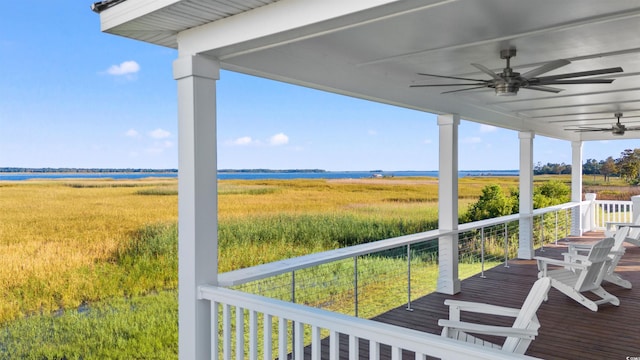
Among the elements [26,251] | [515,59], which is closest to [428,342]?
[515,59]

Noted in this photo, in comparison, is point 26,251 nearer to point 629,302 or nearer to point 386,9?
point 386,9

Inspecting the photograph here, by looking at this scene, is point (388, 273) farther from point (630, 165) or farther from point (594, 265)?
point (630, 165)

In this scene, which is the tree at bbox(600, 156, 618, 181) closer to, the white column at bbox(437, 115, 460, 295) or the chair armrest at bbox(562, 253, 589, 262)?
the chair armrest at bbox(562, 253, 589, 262)

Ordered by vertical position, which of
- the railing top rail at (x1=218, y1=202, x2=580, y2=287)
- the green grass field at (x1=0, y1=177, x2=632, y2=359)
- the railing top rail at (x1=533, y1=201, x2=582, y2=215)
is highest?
the railing top rail at (x1=218, y1=202, x2=580, y2=287)

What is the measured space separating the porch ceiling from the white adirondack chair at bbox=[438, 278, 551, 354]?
1.74 m

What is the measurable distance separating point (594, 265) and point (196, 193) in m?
4.55

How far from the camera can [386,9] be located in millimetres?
2254

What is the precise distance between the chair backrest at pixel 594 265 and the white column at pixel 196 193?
424 cm

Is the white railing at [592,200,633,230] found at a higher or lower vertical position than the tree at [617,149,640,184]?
lower

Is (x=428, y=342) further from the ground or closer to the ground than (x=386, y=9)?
closer to the ground

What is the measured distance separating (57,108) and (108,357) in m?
5.36

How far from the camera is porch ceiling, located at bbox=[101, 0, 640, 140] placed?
257 centimetres

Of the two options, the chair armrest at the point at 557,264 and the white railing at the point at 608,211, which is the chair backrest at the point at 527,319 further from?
the white railing at the point at 608,211

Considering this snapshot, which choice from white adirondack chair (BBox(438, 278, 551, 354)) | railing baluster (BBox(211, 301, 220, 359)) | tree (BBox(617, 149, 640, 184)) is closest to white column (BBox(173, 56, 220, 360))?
railing baluster (BBox(211, 301, 220, 359))
